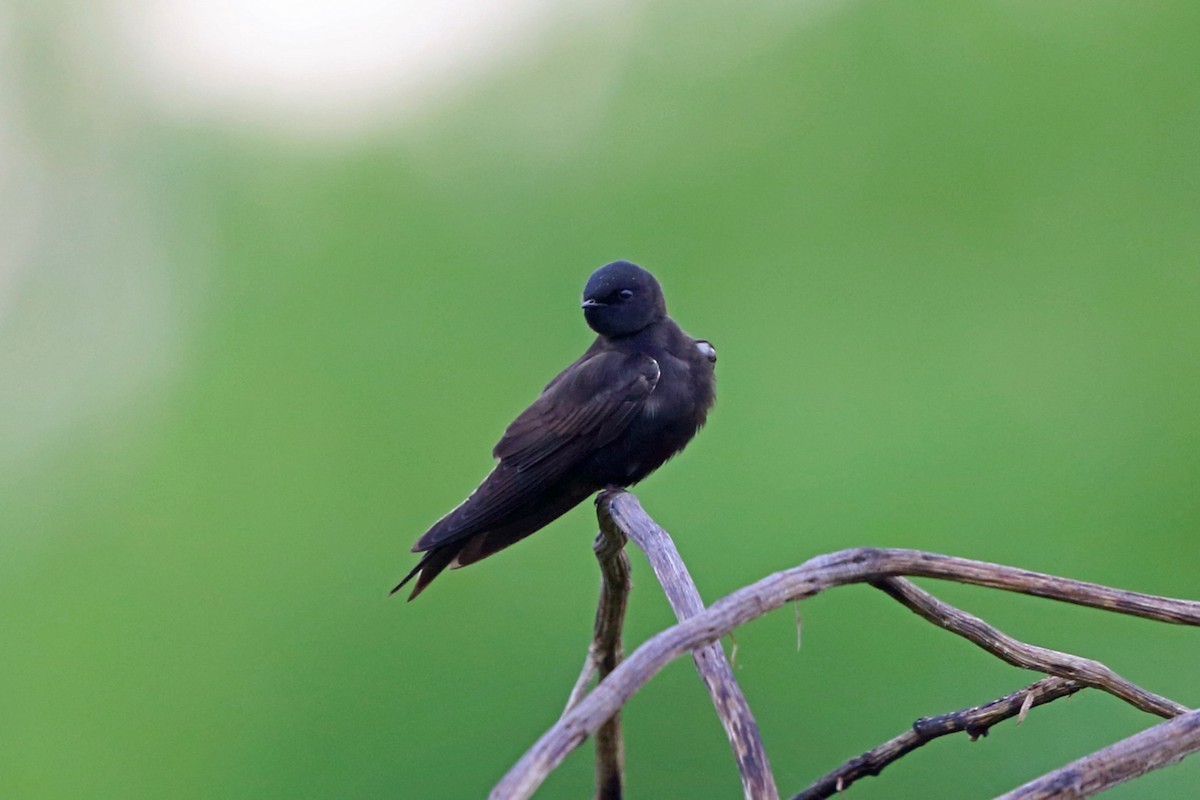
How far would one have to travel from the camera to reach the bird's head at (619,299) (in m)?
2.27

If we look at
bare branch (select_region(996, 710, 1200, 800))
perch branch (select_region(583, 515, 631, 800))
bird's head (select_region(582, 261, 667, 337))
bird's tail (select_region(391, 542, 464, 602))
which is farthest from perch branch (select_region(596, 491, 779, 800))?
bird's head (select_region(582, 261, 667, 337))

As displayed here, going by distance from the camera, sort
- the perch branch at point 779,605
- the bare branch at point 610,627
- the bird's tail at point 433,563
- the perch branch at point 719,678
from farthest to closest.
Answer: the bird's tail at point 433,563 < the bare branch at point 610,627 < the perch branch at point 719,678 < the perch branch at point 779,605

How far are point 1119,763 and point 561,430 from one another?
144 cm

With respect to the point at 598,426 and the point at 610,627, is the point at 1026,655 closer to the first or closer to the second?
the point at 610,627

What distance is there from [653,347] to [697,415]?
16cm

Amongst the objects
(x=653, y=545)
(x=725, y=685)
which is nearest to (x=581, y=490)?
(x=653, y=545)

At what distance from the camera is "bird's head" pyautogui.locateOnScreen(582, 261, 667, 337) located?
7.45 feet

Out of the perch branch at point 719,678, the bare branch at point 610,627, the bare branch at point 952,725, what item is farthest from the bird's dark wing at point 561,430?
the bare branch at point 952,725

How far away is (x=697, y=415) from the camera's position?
87.4 inches

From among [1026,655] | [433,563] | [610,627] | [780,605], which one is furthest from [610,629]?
[780,605]

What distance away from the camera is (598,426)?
2141mm

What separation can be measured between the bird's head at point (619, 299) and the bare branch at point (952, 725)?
1313 millimetres

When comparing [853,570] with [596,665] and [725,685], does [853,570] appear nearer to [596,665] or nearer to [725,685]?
[725,685]

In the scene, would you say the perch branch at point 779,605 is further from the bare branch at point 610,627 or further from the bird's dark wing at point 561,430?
the bird's dark wing at point 561,430
